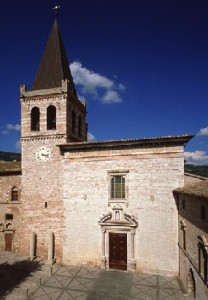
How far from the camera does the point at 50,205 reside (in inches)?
734

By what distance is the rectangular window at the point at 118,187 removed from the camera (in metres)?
17.0

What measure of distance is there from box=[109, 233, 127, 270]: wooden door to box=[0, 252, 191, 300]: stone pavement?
46 centimetres

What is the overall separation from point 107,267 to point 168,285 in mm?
4316

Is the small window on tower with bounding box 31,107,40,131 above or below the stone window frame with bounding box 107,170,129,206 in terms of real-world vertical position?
above

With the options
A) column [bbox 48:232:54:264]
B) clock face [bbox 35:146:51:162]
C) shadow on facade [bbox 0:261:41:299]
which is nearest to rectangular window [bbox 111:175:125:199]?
clock face [bbox 35:146:51:162]

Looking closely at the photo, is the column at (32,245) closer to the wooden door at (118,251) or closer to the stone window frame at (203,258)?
the wooden door at (118,251)

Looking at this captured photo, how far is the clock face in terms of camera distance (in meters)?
18.9

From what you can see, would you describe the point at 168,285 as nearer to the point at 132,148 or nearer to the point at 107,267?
the point at 107,267

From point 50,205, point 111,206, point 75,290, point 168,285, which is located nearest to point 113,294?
point 75,290

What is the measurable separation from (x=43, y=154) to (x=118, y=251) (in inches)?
353

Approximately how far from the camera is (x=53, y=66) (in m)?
20.5

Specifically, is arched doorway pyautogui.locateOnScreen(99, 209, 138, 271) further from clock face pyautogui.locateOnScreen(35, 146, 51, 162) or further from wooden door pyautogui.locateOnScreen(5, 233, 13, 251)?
wooden door pyautogui.locateOnScreen(5, 233, 13, 251)

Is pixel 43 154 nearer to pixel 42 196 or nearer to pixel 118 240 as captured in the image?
pixel 42 196

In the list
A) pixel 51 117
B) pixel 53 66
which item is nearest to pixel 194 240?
pixel 51 117
